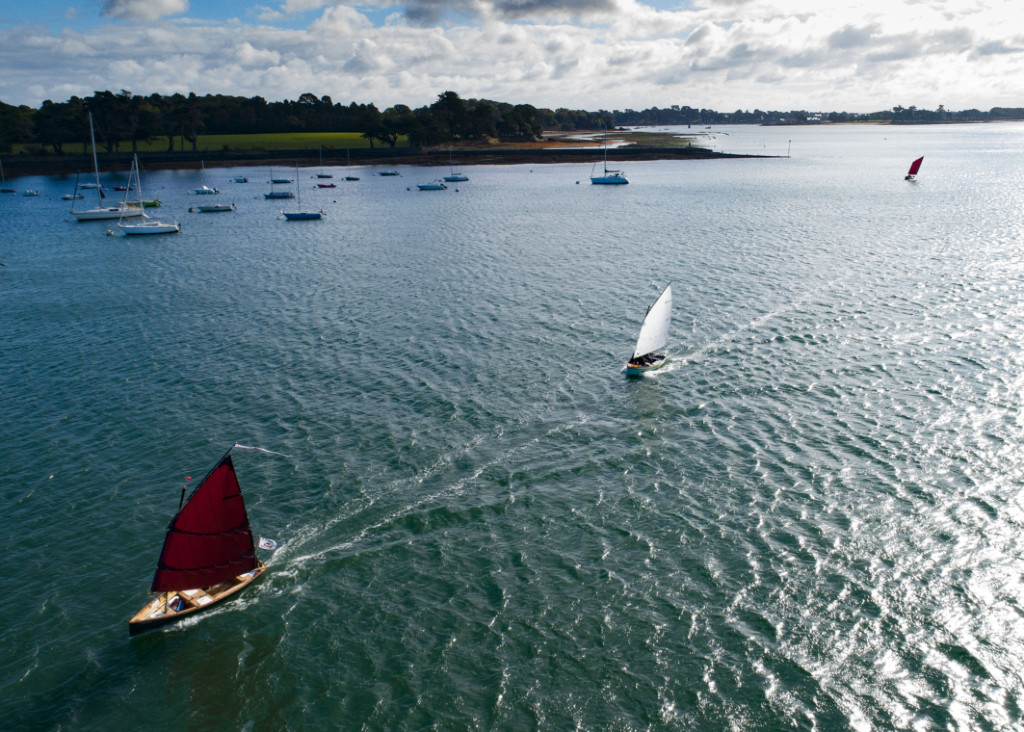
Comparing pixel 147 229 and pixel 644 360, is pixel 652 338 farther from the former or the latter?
pixel 147 229

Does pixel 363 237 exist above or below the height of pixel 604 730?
above

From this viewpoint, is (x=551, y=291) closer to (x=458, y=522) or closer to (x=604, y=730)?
(x=458, y=522)

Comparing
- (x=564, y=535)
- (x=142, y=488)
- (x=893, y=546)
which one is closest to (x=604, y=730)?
(x=564, y=535)

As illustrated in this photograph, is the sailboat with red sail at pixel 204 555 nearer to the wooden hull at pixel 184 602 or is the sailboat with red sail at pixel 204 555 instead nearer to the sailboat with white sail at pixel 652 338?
the wooden hull at pixel 184 602

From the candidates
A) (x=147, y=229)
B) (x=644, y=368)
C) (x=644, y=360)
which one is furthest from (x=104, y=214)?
(x=644, y=368)

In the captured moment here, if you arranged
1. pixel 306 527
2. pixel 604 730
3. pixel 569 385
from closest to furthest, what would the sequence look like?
pixel 604 730 < pixel 306 527 < pixel 569 385

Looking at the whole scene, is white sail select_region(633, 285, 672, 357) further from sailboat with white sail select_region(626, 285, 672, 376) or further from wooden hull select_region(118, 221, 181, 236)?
wooden hull select_region(118, 221, 181, 236)
